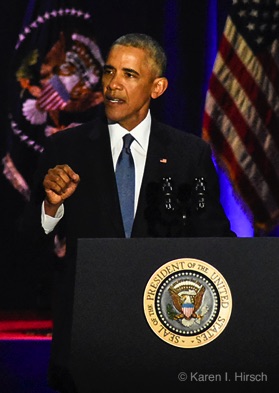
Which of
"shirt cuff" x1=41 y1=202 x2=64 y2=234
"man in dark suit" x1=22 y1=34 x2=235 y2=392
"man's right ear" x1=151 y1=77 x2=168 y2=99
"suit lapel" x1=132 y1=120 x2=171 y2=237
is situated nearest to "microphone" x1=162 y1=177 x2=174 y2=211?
"man in dark suit" x1=22 y1=34 x2=235 y2=392

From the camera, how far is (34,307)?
4.62 m

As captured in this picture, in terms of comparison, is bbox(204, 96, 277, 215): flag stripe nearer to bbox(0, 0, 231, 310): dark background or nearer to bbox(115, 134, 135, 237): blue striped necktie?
bbox(0, 0, 231, 310): dark background

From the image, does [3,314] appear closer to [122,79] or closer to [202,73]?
[202,73]

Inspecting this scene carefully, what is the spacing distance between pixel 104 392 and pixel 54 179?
0.47m

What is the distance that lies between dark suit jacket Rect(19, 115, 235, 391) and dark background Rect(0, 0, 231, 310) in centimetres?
226

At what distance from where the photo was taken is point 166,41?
452 centimetres

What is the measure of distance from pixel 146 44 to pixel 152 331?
908 millimetres

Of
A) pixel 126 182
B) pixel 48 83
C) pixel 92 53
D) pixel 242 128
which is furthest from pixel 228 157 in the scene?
pixel 126 182

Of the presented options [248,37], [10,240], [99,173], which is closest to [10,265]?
[10,240]

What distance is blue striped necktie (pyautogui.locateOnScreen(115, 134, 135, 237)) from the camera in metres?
2.08

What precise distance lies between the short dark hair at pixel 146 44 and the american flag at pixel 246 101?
224cm

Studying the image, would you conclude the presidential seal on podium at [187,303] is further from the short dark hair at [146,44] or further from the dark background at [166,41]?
the dark background at [166,41]

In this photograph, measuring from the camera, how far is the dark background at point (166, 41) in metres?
4.52

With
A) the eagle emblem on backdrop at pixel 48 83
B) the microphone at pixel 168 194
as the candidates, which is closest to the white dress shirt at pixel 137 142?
the microphone at pixel 168 194
